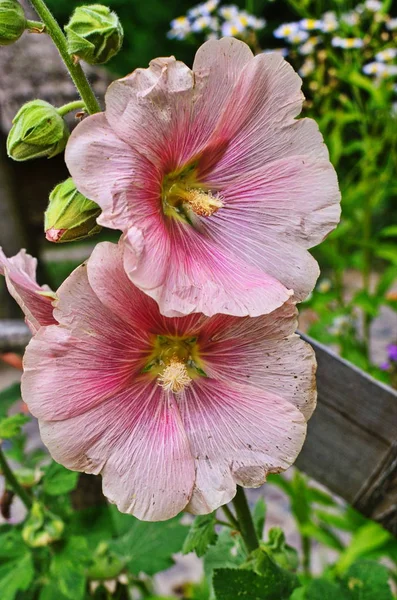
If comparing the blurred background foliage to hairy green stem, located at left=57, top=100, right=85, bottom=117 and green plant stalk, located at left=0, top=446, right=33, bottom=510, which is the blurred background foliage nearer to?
green plant stalk, located at left=0, top=446, right=33, bottom=510

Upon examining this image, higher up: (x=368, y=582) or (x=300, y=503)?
(x=368, y=582)

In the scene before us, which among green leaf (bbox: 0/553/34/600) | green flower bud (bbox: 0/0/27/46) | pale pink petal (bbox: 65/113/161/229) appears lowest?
green leaf (bbox: 0/553/34/600)

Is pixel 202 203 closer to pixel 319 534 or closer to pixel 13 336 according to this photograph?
pixel 13 336

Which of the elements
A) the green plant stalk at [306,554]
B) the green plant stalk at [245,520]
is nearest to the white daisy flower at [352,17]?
the green plant stalk at [306,554]

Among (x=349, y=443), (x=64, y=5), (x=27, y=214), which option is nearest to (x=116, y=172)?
(x=349, y=443)

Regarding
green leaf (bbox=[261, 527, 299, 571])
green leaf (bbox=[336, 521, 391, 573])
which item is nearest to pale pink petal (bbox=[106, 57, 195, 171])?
green leaf (bbox=[261, 527, 299, 571])

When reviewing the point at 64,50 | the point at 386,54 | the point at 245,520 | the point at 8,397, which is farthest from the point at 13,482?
the point at 386,54
